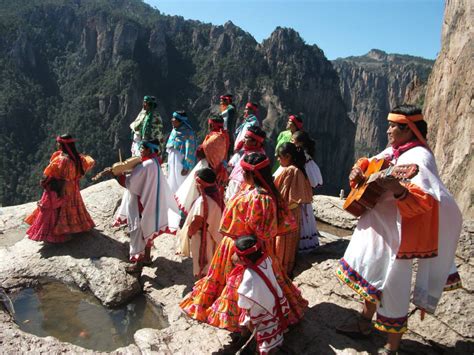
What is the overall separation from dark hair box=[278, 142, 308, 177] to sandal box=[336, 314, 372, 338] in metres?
1.68

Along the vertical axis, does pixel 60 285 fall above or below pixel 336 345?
below

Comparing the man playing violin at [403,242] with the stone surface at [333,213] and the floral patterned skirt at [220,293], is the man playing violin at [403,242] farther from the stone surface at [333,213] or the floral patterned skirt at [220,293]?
the stone surface at [333,213]

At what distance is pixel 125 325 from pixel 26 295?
1399mm

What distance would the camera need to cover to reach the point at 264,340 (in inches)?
116

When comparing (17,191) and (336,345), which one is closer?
(336,345)

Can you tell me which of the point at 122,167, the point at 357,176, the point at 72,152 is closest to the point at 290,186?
the point at 357,176

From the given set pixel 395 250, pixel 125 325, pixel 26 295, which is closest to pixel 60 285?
pixel 26 295

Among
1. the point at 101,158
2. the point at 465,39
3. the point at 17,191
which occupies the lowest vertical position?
the point at 17,191

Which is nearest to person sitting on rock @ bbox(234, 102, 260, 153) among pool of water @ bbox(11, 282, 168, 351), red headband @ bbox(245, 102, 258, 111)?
red headband @ bbox(245, 102, 258, 111)

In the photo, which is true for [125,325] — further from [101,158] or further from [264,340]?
[101,158]

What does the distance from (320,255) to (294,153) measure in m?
1.31

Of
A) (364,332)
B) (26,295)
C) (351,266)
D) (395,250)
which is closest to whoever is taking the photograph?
(395,250)

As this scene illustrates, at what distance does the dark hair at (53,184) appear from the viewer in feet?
17.9

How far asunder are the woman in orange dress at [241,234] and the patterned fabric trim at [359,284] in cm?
52
